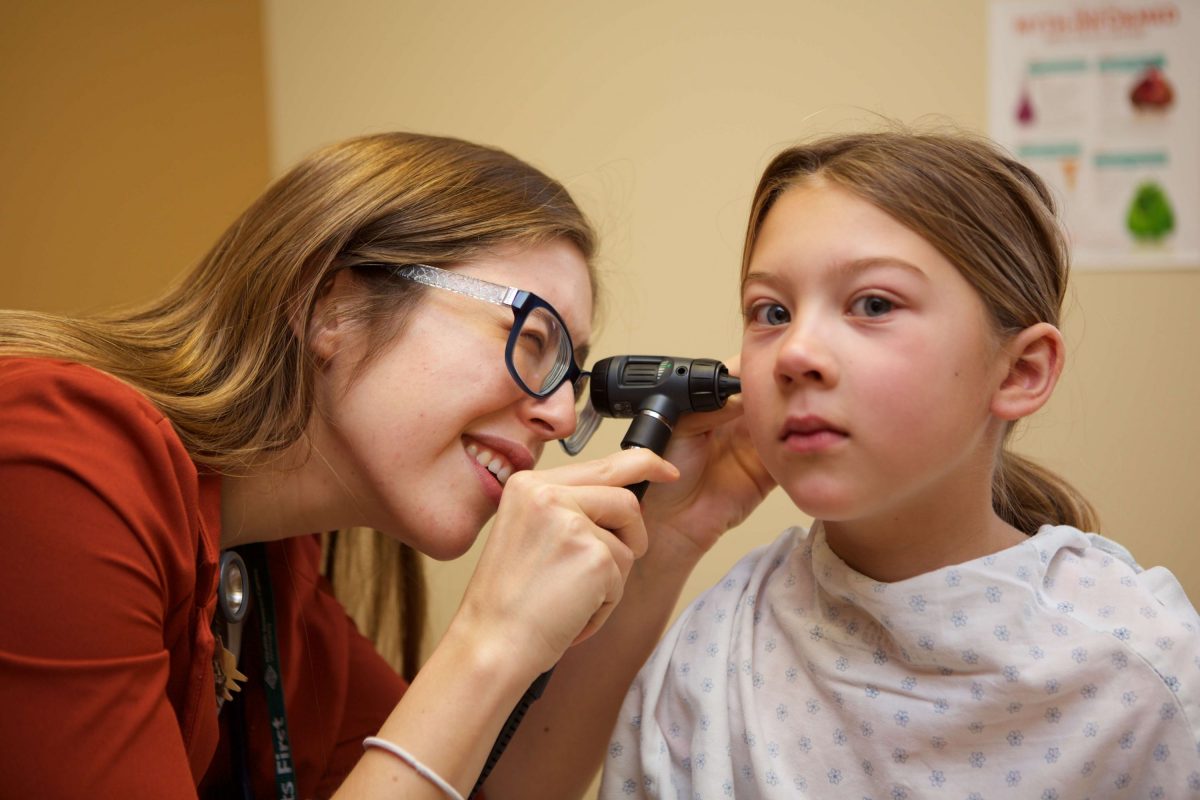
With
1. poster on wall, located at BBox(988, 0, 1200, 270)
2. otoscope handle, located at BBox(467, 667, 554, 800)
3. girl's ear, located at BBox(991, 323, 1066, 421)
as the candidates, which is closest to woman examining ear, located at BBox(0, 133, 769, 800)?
otoscope handle, located at BBox(467, 667, 554, 800)

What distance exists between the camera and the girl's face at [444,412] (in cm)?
113

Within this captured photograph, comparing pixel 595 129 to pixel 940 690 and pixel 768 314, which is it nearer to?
pixel 768 314

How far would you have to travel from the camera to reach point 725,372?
47.2 inches

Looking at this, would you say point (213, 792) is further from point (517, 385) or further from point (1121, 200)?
point (1121, 200)

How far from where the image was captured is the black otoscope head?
3.87ft

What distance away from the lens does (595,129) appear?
178 cm

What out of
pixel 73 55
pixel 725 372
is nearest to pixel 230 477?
pixel 725 372

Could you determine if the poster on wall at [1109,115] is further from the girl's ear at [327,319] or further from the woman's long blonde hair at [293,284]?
the girl's ear at [327,319]

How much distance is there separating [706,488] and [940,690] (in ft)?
1.40

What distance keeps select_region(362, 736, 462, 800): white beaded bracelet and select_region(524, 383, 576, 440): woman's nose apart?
41 cm

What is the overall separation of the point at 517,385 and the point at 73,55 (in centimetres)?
144

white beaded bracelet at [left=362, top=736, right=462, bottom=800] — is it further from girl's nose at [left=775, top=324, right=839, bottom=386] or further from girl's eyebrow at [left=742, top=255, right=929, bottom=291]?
girl's eyebrow at [left=742, top=255, right=929, bottom=291]

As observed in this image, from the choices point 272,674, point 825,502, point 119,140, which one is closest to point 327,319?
point 272,674

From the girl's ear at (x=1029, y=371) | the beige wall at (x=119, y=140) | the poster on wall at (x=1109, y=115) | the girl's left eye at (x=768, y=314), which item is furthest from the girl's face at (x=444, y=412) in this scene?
the beige wall at (x=119, y=140)
